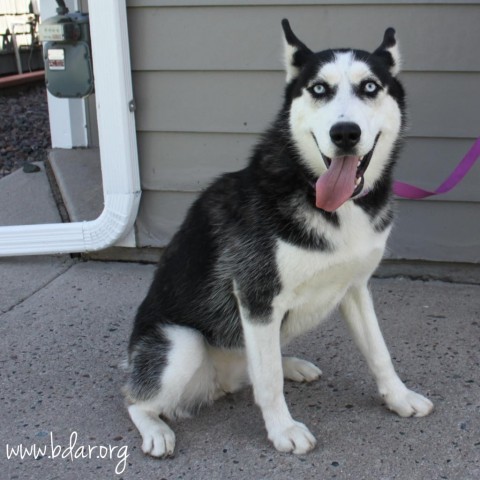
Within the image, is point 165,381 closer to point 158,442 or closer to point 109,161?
point 158,442

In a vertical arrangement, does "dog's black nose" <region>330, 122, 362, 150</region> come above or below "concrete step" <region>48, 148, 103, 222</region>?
above

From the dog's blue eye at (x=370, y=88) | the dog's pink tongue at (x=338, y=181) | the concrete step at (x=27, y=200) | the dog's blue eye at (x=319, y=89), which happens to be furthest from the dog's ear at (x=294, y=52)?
the concrete step at (x=27, y=200)

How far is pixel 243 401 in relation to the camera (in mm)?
2912

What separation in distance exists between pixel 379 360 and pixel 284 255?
2.16ft

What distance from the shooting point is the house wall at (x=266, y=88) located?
3.71 metres

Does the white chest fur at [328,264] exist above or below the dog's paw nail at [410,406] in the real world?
above

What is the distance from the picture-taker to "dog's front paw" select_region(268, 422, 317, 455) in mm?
2490

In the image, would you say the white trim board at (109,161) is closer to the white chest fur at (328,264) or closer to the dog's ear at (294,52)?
the dog's ear at (294,52)

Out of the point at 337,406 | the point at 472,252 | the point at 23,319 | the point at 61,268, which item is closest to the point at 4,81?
the point at 61,268

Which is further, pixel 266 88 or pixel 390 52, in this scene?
pixel 266 88

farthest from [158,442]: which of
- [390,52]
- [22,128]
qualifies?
[22,128]

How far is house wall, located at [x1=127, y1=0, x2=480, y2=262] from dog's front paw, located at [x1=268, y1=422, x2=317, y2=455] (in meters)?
1.81
